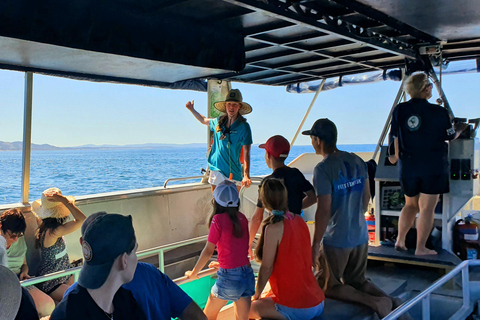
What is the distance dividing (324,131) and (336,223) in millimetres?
657

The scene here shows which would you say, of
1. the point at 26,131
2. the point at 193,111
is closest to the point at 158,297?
the point at 193,111

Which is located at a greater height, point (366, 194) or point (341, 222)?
point (366, 194)

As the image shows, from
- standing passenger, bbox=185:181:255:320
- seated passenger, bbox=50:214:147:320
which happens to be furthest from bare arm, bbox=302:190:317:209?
seated passenger, bbox=50:214:147:320

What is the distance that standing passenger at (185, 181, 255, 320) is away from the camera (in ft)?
9.16

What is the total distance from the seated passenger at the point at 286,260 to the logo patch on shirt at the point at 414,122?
167cm

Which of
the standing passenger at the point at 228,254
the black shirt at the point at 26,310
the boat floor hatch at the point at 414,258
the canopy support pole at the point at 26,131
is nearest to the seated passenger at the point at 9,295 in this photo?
the black shirt at the point at 26,310

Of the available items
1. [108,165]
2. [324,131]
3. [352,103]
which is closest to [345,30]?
[324,131]

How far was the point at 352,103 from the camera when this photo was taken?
73750 mm

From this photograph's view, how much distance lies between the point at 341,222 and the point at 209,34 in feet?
5.81

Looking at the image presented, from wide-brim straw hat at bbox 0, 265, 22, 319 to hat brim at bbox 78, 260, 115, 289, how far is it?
Answer: 23cm

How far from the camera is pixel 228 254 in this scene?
2830 millimetres

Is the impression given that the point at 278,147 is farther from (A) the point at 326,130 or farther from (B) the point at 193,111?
(B) the point at 193,111

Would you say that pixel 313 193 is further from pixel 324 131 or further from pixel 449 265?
pixel 449 265

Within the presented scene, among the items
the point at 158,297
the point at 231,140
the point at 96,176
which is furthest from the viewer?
the point at 96,176
